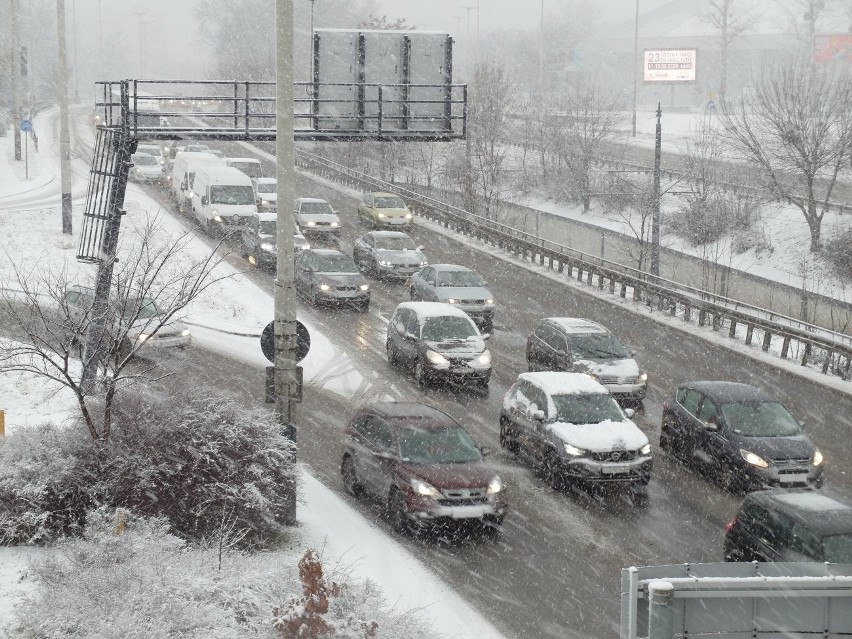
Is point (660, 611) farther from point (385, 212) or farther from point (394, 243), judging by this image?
point (385, 212)

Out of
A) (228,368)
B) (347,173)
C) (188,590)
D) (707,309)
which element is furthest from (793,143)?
(188,590)

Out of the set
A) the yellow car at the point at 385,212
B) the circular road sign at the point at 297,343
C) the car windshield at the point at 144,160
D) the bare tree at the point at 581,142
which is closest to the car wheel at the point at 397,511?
the circular road sign at the point at 297,343

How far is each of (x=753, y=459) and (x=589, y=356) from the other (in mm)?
5875

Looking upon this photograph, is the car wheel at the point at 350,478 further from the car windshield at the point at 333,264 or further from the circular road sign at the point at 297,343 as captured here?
the car windshield at the point at 333,264

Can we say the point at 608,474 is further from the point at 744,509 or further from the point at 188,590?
the point at 188,590

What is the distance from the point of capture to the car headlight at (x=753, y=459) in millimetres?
16594

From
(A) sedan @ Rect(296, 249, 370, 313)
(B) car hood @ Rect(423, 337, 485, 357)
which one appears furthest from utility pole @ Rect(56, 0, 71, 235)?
(B) car hood @ Rect(423, 337, 485, 357)

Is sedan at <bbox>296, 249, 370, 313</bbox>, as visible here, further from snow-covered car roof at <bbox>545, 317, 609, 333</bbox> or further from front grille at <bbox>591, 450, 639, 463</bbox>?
front grille at <bbox>591, 450, 639, 463</bbox>

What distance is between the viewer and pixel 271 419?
1391 cm

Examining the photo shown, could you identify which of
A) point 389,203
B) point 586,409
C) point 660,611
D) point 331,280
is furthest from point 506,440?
point 389,203

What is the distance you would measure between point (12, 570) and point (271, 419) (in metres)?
3.87

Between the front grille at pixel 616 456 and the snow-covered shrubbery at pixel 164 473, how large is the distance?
5245mm

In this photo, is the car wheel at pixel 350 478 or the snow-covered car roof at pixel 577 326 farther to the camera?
the snow-covered car roof at pixel 577 326

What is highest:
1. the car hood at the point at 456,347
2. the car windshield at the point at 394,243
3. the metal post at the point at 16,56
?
the metal post at the point at 16,56
